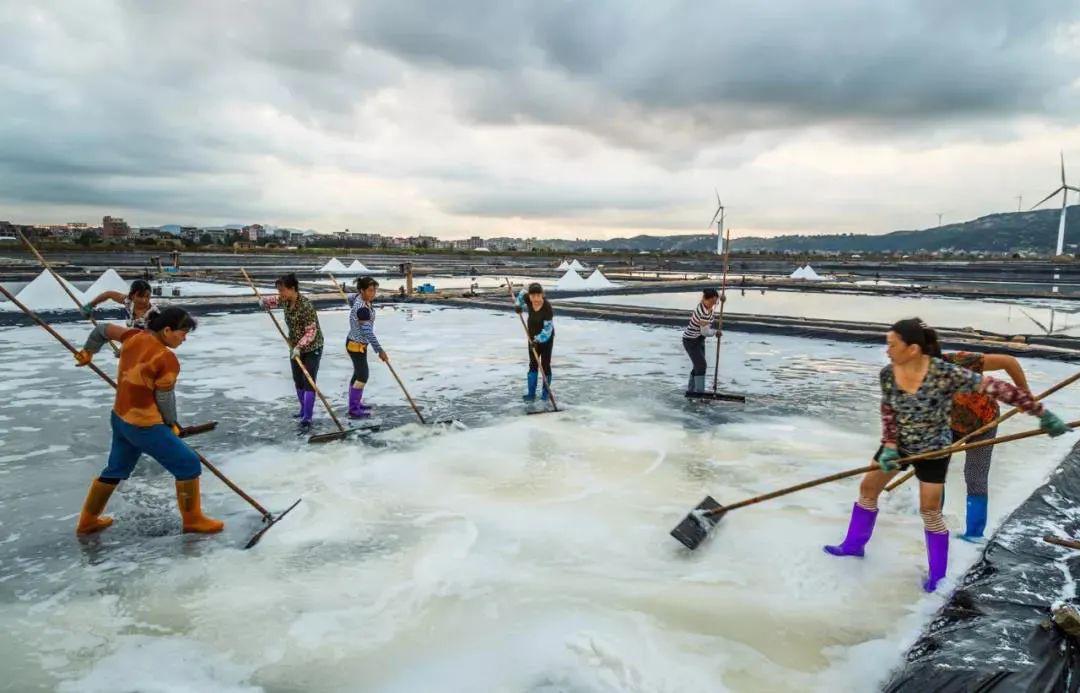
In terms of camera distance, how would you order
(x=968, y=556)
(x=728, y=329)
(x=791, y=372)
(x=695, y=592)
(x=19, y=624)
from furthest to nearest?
(x=728, y=329) → (x=791, y=372) → (x=968, y=556) → (x=695, y=592) → (x=19, y=624)

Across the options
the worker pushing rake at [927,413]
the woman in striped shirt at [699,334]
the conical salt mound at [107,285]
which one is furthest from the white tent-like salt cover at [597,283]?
the worker pushing rake at [927,413]

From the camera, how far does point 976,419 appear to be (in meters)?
3.85

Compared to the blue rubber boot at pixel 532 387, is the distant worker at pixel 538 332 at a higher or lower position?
higher

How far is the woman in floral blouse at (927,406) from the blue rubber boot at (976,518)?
75cm

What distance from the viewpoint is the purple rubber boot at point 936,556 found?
351 centimetres

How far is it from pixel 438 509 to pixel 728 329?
11537 millimetres

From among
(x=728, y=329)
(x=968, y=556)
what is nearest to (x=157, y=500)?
(x=968, y=556)

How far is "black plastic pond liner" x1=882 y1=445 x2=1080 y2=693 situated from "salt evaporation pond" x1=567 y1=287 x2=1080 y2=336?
13250 millimetres

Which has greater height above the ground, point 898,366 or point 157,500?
point 898,366

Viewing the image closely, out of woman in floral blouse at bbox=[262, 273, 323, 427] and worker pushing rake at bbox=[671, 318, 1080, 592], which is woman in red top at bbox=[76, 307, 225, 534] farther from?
worker pushing rake at bbox=[671, 318, 1080, 592]

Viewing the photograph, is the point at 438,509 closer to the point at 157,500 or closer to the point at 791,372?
the point at 157,500

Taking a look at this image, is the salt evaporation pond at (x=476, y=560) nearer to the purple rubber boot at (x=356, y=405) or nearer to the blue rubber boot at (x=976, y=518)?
the blue rubber boot at (x=976, y=518)

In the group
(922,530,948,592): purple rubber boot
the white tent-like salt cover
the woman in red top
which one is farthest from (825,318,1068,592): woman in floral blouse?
the white tent-like salt cover

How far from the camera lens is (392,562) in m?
3.93
